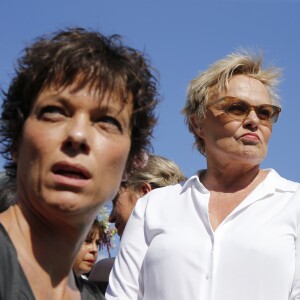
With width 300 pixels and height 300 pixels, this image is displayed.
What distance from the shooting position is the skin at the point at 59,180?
2152 millimetres

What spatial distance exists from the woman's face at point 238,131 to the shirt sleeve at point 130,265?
61 centimetres

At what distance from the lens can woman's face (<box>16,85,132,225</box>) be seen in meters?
2.16

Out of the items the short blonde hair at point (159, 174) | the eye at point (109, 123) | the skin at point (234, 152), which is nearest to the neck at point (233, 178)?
the skin at point (234, 152)

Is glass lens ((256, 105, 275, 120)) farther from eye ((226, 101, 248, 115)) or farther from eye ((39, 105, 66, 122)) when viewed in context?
eye ((39, 105, 66, 122))

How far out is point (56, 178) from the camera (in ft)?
7.01

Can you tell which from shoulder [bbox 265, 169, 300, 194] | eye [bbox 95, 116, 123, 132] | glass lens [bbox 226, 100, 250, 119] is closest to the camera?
eye [bbox 95, 116, 123, 132]

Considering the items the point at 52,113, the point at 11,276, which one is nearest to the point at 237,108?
the point at 52,113

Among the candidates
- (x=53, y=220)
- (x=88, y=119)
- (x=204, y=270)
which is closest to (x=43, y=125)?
(x=88, y=119)

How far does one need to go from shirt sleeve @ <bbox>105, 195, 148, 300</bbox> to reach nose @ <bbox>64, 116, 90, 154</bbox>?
1.74 m

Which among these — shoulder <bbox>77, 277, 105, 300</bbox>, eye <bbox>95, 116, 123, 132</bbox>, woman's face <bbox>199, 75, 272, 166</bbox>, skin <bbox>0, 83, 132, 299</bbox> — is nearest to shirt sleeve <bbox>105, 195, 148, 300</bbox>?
woman's face <bbox>199, 75, 272, 166</bbox>

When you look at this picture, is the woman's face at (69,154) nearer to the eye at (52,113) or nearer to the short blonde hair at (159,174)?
the eye at (52,113)

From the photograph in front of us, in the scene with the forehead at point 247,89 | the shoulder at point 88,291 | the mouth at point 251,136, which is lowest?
the shoulder at point 88,291

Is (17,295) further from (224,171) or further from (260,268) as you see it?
(224,171)

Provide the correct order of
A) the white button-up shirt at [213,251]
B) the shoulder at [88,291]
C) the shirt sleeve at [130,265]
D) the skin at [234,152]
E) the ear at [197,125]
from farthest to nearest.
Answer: the ear at [197,125], the skin at [234,152], the shirt sleeve at [130,265], the white button-up shirt at [213,251], the shoulder at [88,291]
